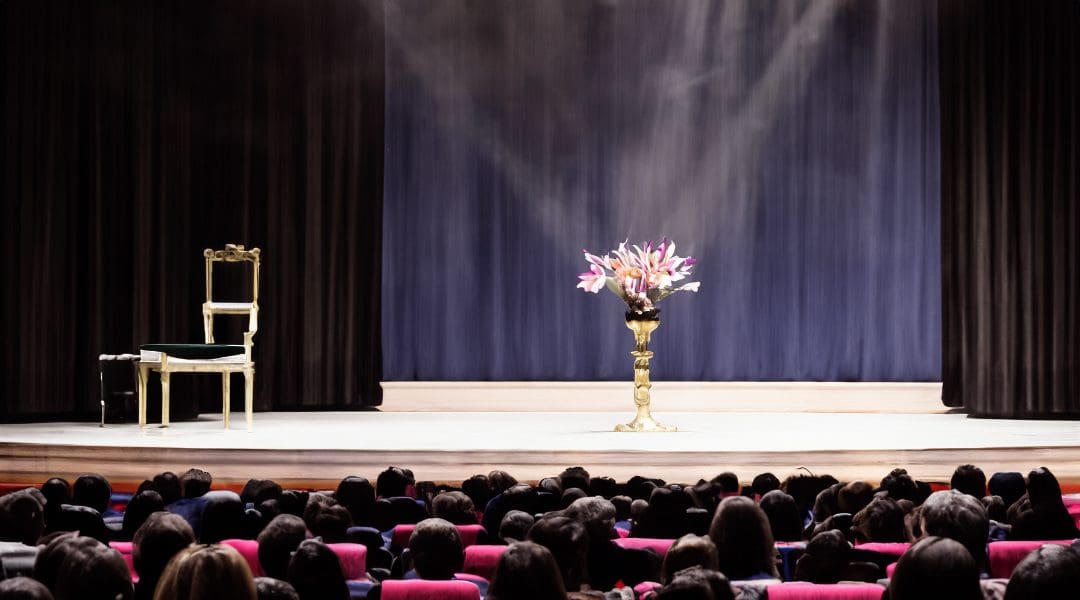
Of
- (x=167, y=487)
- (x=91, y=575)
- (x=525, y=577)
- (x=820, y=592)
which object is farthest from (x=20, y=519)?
(x=820, y=592)

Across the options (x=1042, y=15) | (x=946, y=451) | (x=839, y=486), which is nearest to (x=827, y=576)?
(x=839, y=486)

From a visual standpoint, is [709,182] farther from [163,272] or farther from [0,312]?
[0,312]

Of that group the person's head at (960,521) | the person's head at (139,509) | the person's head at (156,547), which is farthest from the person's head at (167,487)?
the person's head at (960,521)

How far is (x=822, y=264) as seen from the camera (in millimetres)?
9062

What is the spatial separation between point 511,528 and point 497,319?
6.28 meters

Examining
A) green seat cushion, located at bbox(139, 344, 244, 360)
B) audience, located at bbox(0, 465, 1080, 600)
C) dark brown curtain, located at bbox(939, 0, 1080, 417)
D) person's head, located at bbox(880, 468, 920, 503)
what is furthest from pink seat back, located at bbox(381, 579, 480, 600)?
dark brown curtain, located at bbox(939, 0, 1080, 417)

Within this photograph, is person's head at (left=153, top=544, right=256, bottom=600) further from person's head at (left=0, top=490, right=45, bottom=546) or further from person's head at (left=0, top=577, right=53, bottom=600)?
person's head at (left=0, top=490, right=45, bottom=546)

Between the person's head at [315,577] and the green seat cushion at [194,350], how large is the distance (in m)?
4.78

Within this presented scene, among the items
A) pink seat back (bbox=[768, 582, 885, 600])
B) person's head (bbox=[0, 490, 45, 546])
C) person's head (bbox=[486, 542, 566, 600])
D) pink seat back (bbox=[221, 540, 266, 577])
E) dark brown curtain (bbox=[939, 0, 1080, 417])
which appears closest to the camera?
person's head (bbox=[486, 542, 566, 600])

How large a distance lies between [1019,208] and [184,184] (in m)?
5.77

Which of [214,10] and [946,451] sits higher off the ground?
[214,10]

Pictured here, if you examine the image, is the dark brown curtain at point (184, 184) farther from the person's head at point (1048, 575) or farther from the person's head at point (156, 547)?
the person's head at point (1048, 575)

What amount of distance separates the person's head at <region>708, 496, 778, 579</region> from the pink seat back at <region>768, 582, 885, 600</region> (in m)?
0.31

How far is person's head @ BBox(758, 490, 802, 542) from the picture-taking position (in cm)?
319
